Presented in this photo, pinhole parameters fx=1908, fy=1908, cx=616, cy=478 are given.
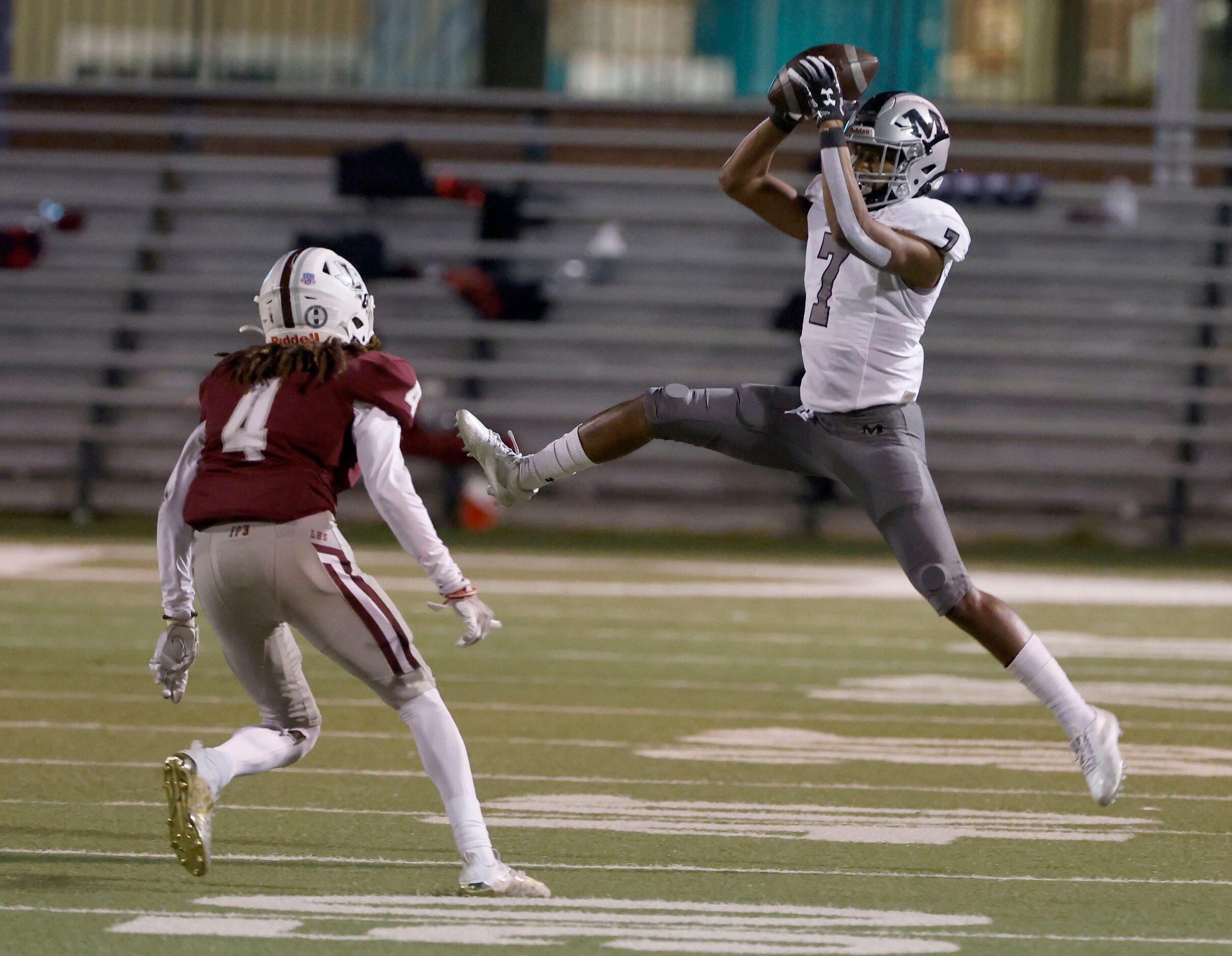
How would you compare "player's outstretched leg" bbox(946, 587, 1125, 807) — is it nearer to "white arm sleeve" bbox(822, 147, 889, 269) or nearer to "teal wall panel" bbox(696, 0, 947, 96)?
"white arm sleeve" bbox(822, 147, 889, 269)

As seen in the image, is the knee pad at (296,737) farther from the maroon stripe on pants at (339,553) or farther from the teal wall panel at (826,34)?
the teal wall panel at (826,34)

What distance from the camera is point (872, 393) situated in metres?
4.17

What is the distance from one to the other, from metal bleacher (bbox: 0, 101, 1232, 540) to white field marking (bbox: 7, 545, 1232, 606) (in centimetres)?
211

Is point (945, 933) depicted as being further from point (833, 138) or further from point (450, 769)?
point (833, 138)

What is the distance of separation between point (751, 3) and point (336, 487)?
34.3 feet

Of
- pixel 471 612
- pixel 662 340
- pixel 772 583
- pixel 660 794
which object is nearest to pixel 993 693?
pixel 660 794

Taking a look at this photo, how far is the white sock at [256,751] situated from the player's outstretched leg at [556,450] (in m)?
0.90

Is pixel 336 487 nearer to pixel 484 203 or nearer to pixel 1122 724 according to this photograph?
pixel 1122 724

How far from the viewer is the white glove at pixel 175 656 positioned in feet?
12.2

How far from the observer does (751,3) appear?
1339 cm

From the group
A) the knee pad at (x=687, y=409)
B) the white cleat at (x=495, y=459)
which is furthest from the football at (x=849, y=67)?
the white cleat at (x=495, y=459)

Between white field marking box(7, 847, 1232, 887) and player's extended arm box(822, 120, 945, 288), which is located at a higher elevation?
player's extended arm box(822, 120, 945, 288)

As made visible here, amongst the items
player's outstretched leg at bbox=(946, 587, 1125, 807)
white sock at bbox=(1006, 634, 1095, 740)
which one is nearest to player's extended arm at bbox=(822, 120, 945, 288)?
player's outstretched leg at bbox=(946, 587, 1125, 807)

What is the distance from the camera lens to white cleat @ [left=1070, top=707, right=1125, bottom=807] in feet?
13.2
